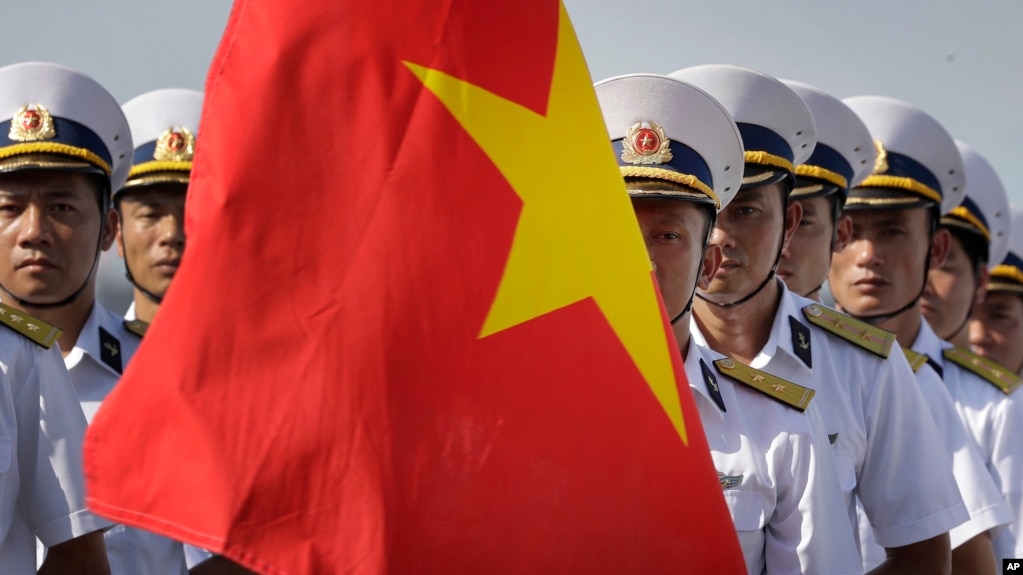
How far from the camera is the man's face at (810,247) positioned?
505 cm

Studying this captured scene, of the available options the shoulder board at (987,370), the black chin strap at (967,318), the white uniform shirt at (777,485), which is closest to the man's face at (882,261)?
the shoulder board at (987,370)

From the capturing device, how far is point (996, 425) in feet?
18.2

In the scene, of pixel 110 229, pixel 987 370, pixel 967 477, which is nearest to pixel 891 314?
pixel 987 370

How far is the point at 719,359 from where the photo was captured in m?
3.80

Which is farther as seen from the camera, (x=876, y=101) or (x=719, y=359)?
(x=876, y=101)

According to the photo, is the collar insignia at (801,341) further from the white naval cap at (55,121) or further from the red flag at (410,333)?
the white naval cap at (55,121)

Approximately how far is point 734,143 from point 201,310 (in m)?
1.91

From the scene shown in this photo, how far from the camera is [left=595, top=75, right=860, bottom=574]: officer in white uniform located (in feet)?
11.5

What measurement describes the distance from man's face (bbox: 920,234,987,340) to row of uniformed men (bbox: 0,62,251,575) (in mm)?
3395

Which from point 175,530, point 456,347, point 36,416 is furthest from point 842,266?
point 175,530

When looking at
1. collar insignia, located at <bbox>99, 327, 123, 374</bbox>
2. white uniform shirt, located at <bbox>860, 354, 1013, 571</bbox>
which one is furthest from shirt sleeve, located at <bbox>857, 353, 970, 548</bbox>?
collar insignia, located at <bbox>99, 327, 123, 374</bbox>

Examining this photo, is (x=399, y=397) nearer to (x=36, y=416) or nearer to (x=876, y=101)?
(x=36, y=416)

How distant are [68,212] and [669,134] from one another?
1.88 m

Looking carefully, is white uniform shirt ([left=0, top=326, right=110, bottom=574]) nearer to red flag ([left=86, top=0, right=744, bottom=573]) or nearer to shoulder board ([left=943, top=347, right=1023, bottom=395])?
red flag ([left=86, top=0, right=744, bottom=573])
